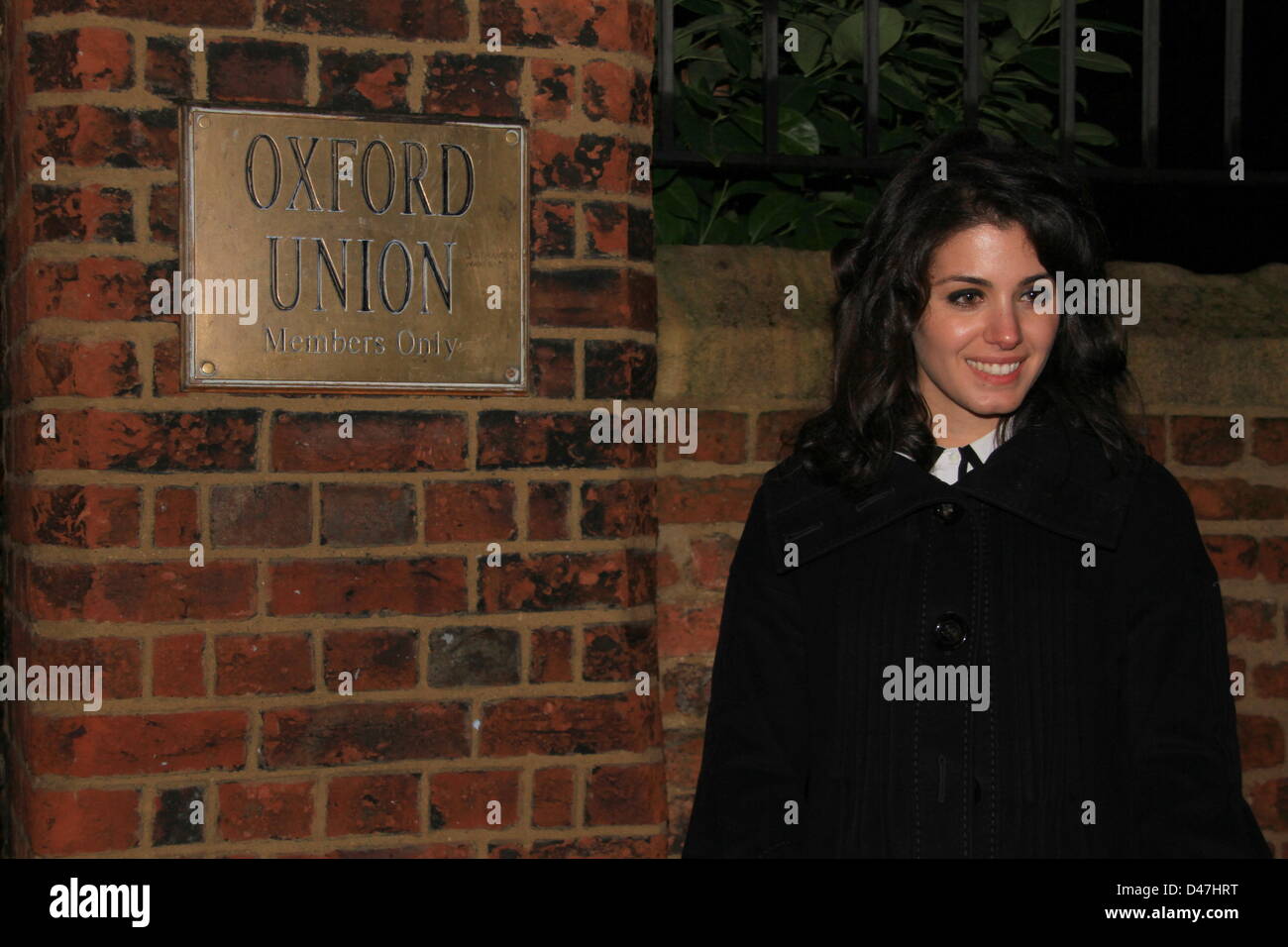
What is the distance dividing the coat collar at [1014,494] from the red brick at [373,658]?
2.35 feet

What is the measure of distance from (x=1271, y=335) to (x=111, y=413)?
2.25 m

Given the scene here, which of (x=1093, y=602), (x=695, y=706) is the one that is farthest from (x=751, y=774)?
(x=695, y=706)

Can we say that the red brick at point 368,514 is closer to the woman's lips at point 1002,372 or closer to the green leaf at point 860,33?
the woman's lips at point 1002,372

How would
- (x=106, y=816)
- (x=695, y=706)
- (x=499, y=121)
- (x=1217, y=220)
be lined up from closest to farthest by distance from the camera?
(x=106, y=816), (x=499, y=121), (x=695, y=706), (x=1217, y=220)

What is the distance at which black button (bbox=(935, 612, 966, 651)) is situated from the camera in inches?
62.3

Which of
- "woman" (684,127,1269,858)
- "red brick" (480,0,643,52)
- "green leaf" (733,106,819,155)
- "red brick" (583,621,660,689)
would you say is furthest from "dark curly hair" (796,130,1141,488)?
"green leaf" (733,106,819,155)

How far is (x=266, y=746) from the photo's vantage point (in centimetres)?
204

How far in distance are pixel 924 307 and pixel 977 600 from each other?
0.42 metres

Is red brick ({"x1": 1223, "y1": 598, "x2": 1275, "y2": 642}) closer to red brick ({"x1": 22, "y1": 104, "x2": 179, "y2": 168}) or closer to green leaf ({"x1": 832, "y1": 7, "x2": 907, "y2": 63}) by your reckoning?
green leaf ({"x1": 832, "y1": 7, "x2": 907, "y2": 63})

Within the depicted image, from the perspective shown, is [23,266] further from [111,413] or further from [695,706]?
[695,706]

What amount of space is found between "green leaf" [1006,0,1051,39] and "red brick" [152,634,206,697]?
2.13 metres

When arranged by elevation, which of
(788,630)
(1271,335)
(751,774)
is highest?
(1271,335)

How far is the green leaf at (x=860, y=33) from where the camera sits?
259 cm

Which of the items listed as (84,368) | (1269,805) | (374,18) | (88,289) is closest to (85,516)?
(84,368)
